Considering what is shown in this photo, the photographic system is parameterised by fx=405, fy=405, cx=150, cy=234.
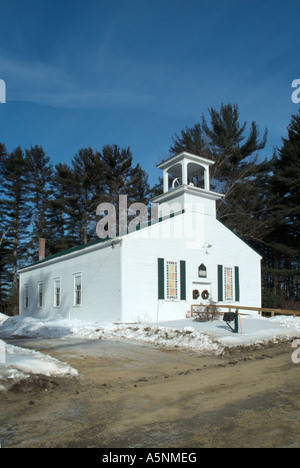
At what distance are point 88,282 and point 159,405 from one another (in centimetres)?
1455

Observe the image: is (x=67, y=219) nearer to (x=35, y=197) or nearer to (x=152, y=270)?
(x=35, y=197)

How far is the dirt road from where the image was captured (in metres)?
4.39

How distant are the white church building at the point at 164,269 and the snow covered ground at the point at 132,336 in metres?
1.92

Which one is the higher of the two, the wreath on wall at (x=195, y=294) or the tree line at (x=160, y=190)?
the tree line at (x=160, y=190)

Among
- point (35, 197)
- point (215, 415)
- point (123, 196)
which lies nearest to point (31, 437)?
point (215, 415)

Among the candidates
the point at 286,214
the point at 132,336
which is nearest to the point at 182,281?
the point at 132,336

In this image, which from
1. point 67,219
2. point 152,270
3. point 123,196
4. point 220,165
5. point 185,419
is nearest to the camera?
point 185,419

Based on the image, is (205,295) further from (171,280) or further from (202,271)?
(171,280)

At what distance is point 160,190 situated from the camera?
38406 mm

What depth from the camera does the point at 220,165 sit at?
37.3 m

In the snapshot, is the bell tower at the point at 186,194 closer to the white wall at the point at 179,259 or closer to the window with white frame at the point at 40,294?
the white wall at the point at 179,259

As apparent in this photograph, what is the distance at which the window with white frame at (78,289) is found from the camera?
20.8m

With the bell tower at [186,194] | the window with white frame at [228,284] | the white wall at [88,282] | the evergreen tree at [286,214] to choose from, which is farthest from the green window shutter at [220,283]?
the evergreen tree at [286,214]

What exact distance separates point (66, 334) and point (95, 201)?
26858mm
